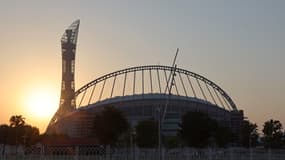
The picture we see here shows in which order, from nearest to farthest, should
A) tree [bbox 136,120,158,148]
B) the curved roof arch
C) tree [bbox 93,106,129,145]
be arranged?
tree [bbox 93,106,129,145] → tree [bbox 136,120,158,148] → the curved roof arch

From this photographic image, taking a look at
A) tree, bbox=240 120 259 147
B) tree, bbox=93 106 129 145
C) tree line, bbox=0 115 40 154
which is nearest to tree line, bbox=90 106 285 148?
tree, bbox=93 106 129 145

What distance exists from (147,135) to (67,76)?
60272 mm

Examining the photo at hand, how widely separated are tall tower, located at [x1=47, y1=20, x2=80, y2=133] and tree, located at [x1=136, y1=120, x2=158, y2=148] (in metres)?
54.4

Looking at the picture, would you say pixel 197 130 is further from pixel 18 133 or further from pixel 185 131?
pixel 18 133

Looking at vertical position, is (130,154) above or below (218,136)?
below

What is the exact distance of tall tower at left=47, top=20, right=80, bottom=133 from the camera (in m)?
123

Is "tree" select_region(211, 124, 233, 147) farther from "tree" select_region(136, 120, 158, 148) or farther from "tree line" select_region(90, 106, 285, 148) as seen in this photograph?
"tree" select_region(136, 120, 158, 148)

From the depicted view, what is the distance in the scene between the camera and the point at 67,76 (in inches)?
4904

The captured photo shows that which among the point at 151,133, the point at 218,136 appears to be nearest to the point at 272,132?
the point at 218,136

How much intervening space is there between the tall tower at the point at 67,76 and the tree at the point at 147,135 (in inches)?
2142

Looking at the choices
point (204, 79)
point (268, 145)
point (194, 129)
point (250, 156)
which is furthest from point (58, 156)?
point (204, 79)

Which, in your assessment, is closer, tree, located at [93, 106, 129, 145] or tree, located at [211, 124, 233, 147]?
tree, located at [93, 106, 129, 145]

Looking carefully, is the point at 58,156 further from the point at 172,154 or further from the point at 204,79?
the point at 204,79

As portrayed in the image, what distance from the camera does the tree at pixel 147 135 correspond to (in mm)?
65688
